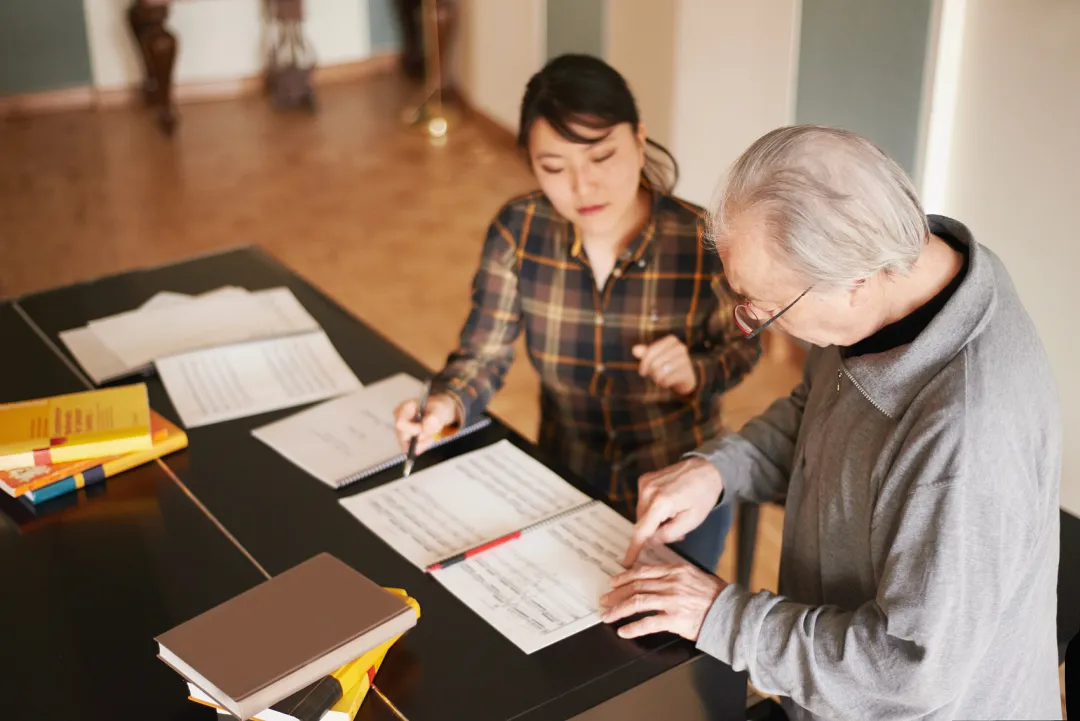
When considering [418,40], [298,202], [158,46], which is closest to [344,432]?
[298,202]

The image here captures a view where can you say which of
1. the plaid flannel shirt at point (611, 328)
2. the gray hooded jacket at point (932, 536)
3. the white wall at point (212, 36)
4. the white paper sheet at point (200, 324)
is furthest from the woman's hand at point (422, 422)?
the white wall at point (212, 36)

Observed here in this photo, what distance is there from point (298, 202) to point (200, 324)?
3004mm

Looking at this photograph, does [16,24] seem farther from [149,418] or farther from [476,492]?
[476,492]

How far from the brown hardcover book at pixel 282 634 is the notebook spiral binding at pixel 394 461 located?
0.95ft

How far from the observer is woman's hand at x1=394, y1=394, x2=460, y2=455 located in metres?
1.76

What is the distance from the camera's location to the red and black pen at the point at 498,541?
1.50 metres

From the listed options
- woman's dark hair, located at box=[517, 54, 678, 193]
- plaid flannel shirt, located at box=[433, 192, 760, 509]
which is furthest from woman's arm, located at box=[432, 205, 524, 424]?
woman's dark hair, located at box=[517, 54, 678, 193]

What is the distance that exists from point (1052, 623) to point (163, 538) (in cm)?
114

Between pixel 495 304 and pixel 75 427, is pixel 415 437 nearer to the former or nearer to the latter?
pixel 495 304

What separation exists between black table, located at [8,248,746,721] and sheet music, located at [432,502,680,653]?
0.02m

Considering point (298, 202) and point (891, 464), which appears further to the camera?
point (298, 202)

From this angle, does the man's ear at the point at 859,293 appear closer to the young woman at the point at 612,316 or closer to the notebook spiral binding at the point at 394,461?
the young woman at the point at 612,316

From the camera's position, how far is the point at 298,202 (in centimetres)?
509

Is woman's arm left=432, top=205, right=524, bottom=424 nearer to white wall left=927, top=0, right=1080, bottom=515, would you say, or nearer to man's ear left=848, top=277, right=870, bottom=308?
man's ear left=848, top=277, right=870, bottom=308
